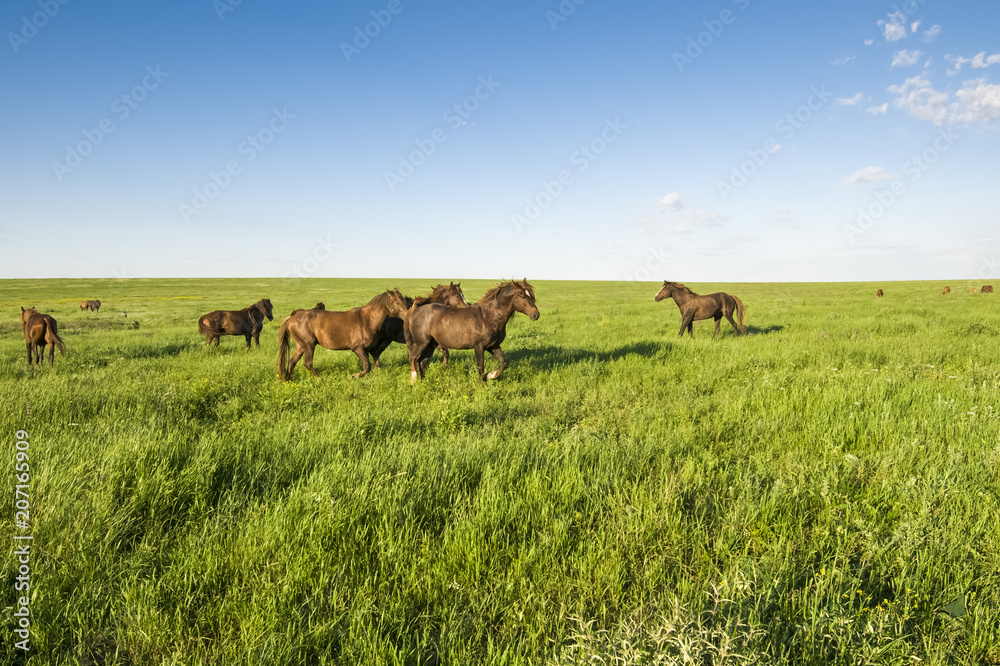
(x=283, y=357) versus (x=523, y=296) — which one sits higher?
(x=523, y=296)

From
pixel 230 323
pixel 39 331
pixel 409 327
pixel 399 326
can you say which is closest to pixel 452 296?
pixel 399 326

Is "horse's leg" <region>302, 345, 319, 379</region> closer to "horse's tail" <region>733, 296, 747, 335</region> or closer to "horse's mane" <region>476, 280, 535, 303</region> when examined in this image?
"horse's mane" <region>476, 280, 535, 303</region>

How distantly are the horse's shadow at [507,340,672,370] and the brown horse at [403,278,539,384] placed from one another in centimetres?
162

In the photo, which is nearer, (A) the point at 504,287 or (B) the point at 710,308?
(A) the point at 504,287

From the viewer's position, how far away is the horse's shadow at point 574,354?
1034cm

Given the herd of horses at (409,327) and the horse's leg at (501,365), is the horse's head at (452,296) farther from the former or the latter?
the horse's leg at (501,365)

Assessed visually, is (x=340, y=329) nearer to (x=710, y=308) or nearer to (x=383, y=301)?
(x=383, y=301)

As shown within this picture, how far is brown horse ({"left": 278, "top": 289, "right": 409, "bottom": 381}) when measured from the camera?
30.8 ft

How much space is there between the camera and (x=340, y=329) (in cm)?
937

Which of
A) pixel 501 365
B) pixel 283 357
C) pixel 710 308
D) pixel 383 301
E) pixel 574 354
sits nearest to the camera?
pixel 501 365

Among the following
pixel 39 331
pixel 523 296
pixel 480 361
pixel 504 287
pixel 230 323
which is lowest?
pixel 480 361

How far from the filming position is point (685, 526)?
3.01 m

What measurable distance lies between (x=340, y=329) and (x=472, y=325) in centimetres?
294

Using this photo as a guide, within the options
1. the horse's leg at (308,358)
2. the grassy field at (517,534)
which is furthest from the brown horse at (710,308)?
the horse's leg at (308,358)
